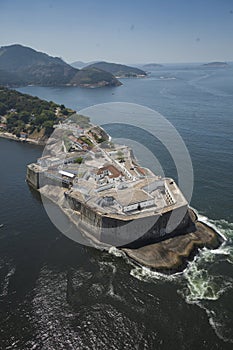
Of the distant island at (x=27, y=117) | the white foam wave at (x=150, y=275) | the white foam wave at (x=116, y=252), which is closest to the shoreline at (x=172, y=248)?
the white foam wave at (x=116, y=252)

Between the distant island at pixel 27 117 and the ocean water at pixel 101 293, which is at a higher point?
the distant island at pixel 27 117

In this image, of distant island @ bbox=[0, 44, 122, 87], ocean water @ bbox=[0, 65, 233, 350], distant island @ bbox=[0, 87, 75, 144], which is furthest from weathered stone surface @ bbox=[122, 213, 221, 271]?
distant island @ bbox=[0, 44, 122, 87]

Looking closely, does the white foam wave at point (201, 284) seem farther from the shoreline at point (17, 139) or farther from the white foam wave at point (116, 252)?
the shoreline at point (17, 139)

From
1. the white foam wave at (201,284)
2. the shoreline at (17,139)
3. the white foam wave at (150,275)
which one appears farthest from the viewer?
the shoreline at (17,139)

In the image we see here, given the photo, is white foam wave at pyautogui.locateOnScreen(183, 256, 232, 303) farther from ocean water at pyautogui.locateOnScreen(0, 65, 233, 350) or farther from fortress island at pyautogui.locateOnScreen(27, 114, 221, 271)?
fortress island at pyautogui.locateOnScreen(27, 114, 221, 271)

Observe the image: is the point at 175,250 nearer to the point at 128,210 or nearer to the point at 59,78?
the point at 128,210
